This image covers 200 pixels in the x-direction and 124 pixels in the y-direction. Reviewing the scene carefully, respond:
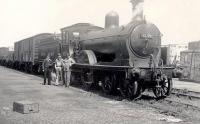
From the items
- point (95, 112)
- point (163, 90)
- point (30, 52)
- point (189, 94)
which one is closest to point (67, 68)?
point (163, 90)

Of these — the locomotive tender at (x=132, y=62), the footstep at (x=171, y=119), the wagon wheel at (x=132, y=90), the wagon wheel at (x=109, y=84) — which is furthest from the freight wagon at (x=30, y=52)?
the footstep at (x=171, y=119)

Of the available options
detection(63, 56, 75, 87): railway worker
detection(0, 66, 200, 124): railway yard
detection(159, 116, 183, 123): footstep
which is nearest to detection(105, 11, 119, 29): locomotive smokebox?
detection(63, 56, 75, 87): railway worker

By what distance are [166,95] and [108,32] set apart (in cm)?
384

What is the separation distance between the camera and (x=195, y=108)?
10438 mm

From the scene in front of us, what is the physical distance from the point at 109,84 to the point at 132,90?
5.68 feet

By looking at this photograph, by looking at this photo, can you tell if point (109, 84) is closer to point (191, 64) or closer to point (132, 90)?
point (132, 90)

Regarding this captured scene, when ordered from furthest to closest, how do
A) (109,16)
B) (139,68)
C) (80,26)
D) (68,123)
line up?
1. (80,26)
2. (109,16)
3. (139,68)
4. (68,123)

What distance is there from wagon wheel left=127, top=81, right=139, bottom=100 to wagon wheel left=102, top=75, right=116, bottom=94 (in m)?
1.05

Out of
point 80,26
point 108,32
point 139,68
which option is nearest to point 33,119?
point 139,68

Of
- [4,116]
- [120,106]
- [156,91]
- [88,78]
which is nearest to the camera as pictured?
[4,116]

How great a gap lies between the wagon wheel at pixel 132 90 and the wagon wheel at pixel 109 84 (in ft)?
3.44

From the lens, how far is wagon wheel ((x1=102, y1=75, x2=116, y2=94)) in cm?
1312

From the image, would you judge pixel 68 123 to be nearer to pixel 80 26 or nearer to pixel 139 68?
pixel 139 68

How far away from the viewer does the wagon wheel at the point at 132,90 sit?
11.8 m
